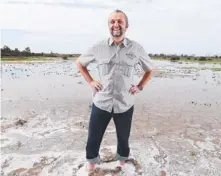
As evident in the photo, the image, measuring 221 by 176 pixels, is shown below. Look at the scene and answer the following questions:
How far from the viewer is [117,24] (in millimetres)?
3941

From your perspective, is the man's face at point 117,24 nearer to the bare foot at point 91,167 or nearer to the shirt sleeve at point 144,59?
the shirt sleeve at point 144,59

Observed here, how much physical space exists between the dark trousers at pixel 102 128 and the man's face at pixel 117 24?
3.64 feet

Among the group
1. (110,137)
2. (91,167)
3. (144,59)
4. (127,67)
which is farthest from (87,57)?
(110,137)

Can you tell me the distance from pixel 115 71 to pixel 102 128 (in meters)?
0.94

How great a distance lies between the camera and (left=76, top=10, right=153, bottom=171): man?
4031 millimetres

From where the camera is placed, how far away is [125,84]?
13.5 ft

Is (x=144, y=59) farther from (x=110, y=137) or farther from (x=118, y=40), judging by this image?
(x=110, y=137)

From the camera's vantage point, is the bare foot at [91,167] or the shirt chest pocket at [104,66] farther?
the bare foot at [91,167]

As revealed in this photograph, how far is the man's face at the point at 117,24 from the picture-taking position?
394 centimetres

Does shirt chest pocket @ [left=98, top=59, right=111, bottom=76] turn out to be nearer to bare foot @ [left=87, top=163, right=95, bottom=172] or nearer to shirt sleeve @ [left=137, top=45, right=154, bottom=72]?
shirt sleeve @ [left=137, top=45, right=154, bottom=72]

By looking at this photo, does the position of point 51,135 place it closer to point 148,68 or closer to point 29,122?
point 29,122

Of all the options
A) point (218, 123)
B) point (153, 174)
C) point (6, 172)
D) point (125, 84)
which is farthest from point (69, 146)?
point (218, 123)

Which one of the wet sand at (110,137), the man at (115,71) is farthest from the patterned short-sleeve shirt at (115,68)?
the wet sand at (110,137)

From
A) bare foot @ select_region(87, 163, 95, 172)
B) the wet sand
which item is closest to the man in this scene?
bare foot @ select_region(87, 163, 95, 172)
